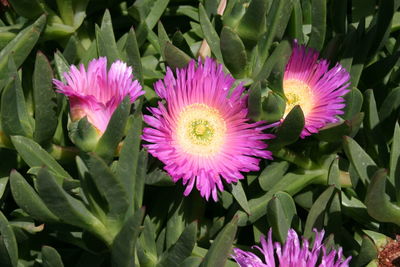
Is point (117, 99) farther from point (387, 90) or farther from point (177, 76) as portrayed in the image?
point (387, 90)

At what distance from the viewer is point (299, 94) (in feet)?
3.69

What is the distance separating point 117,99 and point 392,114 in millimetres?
517

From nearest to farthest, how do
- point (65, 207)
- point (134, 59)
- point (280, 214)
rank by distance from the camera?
point (65, 207) < point (280, 214) < point (134, 59)

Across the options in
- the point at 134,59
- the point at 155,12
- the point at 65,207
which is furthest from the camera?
the point at 155,12

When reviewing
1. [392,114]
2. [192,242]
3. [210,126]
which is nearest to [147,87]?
[210,126]

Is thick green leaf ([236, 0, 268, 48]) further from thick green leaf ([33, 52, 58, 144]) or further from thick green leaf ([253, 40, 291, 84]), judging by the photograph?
thick green leaf ([33, 52, 58, 144])

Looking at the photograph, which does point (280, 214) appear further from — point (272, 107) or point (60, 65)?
point (60, 65)

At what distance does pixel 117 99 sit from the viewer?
93 centimetres

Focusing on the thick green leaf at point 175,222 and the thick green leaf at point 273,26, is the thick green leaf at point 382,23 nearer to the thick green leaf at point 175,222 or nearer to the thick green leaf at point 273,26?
the thick green leaf at point 273,26

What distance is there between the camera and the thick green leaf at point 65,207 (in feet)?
2.52

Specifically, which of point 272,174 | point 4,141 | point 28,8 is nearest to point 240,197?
point 272,174

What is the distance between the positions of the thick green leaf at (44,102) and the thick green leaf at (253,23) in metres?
0.35

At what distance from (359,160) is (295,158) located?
12cm

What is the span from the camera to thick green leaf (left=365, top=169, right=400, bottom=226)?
0.88 m
